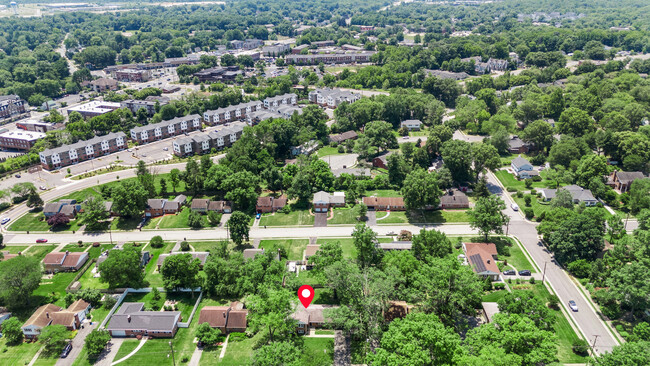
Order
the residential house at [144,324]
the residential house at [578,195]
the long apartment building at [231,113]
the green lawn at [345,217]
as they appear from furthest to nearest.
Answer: the long apartment building at [231,113] → the residential house at [578,195] → the green lawn at [345,217] → the residential house at [144,324]

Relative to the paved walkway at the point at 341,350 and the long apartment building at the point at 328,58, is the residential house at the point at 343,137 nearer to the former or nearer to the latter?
the paved walkway at the point at 341,350

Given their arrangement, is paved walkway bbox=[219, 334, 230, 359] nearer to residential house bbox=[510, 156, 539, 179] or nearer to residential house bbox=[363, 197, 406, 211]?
residential house bbox=[363, 197, 406, 211]

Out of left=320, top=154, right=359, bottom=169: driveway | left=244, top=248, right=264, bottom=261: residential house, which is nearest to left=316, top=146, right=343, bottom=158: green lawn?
left=320, top=154, right=359, bottom=169: driveway

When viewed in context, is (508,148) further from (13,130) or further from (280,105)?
(13,130)

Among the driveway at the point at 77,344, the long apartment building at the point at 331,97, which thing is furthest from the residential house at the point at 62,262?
the long apartment building at the point at 331,97

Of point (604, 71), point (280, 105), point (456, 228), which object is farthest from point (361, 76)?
point (456, 228)

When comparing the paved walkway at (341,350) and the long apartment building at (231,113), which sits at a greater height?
the long apartment building at (231,113)
